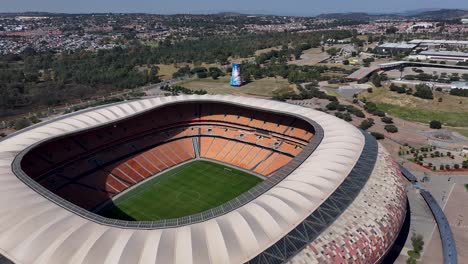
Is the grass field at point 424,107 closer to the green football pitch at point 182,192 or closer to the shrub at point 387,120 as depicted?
the shrub at point 387,120

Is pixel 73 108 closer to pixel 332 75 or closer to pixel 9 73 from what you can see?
pixel 9 73

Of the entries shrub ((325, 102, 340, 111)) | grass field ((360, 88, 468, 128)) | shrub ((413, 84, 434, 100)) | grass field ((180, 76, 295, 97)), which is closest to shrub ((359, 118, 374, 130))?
shrub ((325, 102, 340, 111))

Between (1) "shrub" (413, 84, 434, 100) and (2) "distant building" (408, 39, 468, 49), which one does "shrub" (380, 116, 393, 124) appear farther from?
(2) "distant building" (408, 39, 468, 49)

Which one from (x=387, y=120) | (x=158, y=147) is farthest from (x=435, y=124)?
(x=158, y=147)

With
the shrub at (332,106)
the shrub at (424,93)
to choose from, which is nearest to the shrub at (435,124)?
the shrub at (424,93)

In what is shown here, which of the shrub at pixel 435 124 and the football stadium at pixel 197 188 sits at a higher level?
the football stadium at pixel 197 188

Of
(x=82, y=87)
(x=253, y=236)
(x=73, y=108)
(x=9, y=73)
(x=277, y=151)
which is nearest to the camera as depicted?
(x=253, y=236)

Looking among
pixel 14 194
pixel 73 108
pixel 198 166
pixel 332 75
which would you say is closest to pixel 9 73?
pixel 73 108
